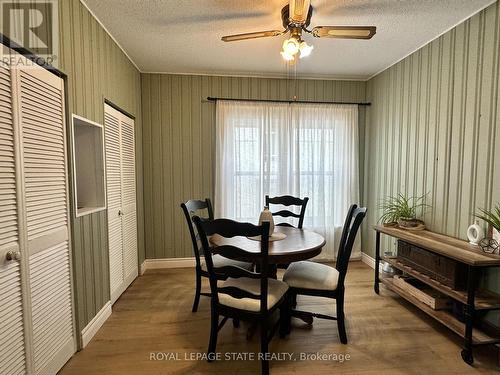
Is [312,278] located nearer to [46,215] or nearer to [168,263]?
[46,215]

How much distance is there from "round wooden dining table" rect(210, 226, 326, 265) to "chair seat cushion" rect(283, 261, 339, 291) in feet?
0.79

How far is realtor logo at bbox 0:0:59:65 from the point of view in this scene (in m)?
1.29

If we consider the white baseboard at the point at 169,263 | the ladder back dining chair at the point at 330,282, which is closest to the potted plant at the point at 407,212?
the ladder back dining chair at the point at 330,282

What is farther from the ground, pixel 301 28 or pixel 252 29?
pixel 252 29

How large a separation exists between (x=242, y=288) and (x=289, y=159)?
214 cm

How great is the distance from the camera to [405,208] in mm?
2723

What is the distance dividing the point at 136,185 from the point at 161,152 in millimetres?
544

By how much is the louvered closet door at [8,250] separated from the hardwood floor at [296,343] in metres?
0.56

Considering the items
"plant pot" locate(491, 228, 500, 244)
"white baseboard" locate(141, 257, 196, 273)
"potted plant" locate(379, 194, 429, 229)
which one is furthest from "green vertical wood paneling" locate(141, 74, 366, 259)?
"plant pot" locate(491, 228, 500, 244)

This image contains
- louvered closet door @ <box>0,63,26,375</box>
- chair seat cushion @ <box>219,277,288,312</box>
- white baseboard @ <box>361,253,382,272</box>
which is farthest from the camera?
white baseboard @ <box>361,253,382,272</box>

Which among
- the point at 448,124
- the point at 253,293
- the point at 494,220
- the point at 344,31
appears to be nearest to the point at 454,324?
the point at 494,220

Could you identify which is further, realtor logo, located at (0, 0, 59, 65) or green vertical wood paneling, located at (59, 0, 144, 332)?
green vertical wood paneling, located at (59, 0, 144, 332)

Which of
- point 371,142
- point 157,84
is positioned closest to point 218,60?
point 157,84

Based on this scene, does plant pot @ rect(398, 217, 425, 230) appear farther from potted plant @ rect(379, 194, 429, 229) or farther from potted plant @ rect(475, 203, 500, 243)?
potted plant @ rect(475, 203, 500, 243)
